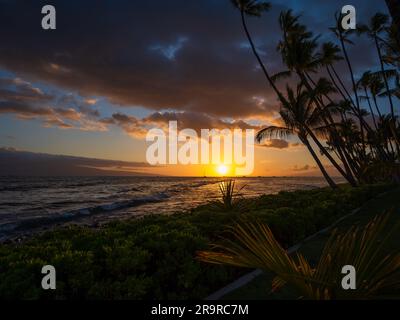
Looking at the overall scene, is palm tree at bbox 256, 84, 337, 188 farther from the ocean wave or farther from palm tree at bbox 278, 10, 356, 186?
the ocean wave

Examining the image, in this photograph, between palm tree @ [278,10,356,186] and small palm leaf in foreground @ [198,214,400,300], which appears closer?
small palm leaf in foreground @ [198,214,400,300]

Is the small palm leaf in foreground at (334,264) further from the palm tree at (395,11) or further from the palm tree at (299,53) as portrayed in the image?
the palm tree at (299,53)

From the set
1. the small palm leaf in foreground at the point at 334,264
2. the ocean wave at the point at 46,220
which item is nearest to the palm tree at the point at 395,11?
the small palm leaf in foreground at the point at 334,264

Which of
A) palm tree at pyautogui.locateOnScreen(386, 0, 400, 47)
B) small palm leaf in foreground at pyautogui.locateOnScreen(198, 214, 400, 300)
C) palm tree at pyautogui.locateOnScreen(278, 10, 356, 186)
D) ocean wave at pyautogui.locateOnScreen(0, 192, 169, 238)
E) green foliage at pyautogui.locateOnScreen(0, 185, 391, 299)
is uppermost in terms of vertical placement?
palm tree at pyautogui.locateOnScreen(278, 10, 356, 186)

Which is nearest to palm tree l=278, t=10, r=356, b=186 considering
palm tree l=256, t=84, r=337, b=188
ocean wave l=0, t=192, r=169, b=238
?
palm tree l=256, t=84, r=337, b=188

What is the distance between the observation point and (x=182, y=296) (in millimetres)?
4070

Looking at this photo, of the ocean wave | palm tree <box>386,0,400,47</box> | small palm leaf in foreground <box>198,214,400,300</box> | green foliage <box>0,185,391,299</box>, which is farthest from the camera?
the ocean wave

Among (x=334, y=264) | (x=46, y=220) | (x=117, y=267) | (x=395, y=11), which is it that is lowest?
(x=46, y=220)

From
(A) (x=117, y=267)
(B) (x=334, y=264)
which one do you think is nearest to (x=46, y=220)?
(A) (x=117, y=267)

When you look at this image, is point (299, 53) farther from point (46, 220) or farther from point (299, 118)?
point (46, 220)

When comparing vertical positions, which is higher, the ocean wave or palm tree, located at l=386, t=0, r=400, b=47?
palm tree, located at l=386, t=0, r=400, b=47

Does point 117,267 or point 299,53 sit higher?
point 299,53
